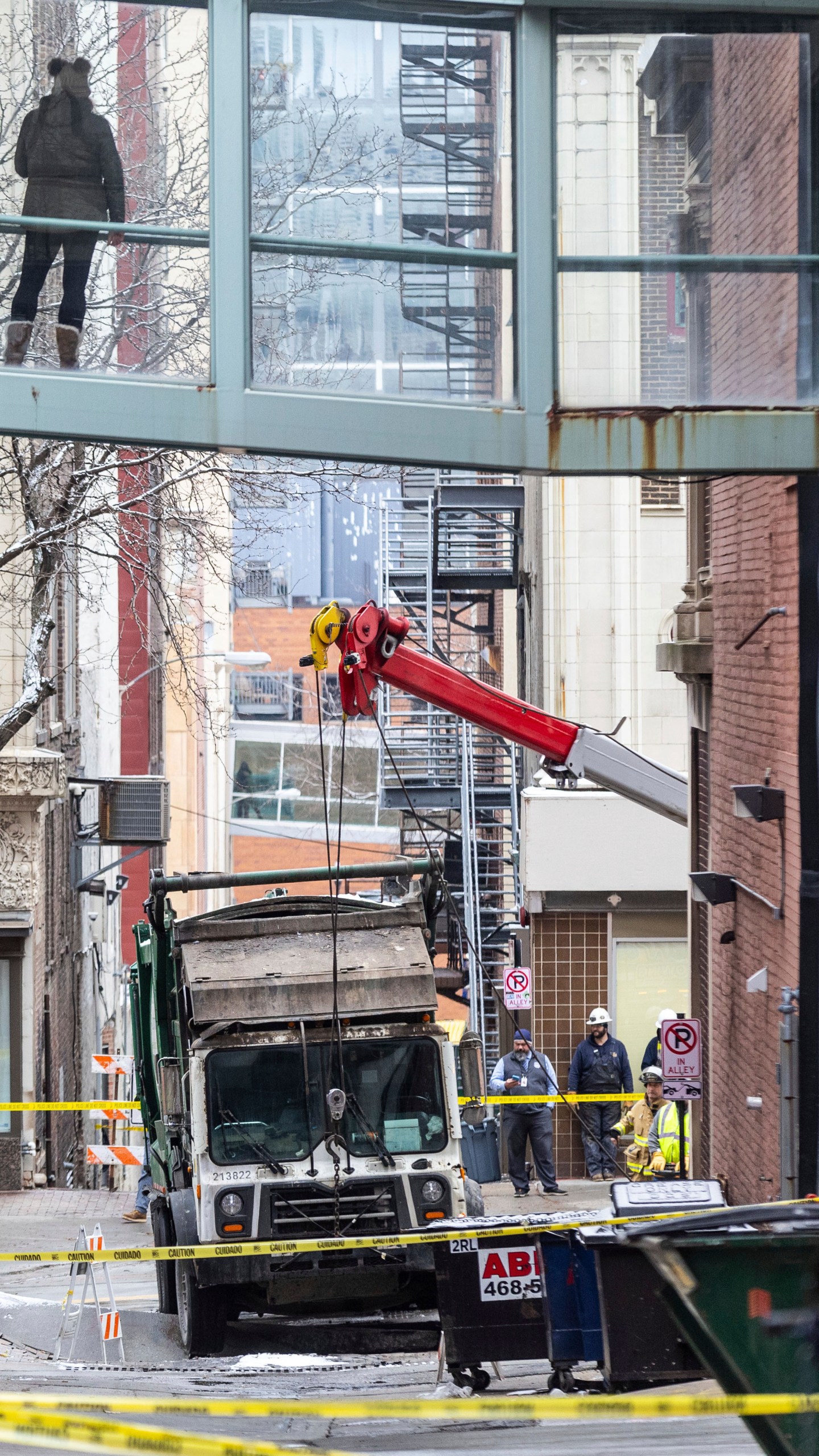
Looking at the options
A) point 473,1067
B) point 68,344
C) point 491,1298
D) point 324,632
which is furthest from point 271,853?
point 491,1298

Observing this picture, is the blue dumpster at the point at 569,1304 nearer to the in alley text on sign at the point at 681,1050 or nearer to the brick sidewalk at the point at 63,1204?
the in alley text on sign at the point at 681,1050

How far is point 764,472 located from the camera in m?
9.18

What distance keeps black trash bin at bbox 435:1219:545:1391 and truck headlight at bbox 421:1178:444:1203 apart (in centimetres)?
222

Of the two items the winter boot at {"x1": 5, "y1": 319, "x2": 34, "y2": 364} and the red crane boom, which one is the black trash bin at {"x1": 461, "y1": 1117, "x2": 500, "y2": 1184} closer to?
the red crane boom

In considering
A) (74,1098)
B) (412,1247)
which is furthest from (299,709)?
(412,1247)

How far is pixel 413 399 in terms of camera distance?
8.92 metres

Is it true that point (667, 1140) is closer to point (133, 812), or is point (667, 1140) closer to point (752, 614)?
point (752, 614)

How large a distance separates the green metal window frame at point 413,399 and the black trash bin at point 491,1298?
154 inches

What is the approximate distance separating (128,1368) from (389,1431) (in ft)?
8.18

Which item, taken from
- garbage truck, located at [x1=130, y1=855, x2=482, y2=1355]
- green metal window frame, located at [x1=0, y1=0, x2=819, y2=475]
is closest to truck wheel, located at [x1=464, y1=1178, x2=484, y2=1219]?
garbage truck, located at [x1=130, y1=855, x2=482, y2=1355]

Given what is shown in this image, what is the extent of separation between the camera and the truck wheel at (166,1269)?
11.6 metres

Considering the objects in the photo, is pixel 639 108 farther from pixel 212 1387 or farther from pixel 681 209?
pixel 212 1387

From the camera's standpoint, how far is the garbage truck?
10.3m

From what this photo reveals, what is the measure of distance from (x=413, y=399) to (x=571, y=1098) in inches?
360
